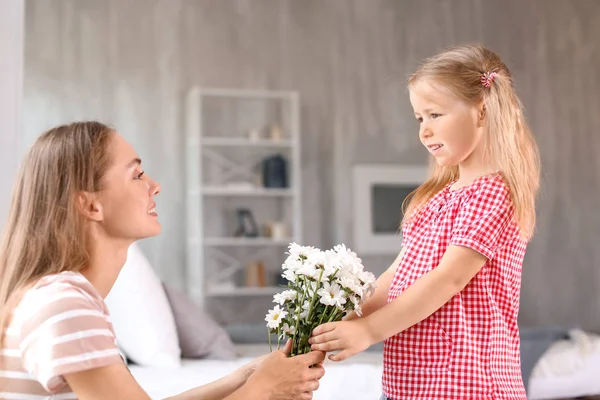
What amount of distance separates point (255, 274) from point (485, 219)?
17.8ft

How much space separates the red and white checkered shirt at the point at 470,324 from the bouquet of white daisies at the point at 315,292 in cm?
17

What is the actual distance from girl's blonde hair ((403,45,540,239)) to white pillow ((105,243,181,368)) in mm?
1763

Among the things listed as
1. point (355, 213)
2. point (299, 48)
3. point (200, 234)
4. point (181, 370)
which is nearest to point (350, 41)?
point (299, 48)

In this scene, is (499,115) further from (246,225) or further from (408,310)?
(246,225)

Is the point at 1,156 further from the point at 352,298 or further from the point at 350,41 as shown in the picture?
the point at 350,41

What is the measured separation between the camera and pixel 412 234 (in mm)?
1893

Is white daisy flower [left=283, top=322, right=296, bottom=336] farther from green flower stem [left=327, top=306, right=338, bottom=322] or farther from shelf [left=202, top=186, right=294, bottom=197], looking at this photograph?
shelf [left=202, top=186, right=294, bottom=197]

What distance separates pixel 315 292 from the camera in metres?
1.65

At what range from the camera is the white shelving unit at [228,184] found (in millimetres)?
6867

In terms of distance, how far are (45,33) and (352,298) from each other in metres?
6.03

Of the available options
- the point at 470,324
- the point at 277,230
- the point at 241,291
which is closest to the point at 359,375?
the point at 470,324

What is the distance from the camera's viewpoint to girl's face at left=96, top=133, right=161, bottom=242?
1503mm

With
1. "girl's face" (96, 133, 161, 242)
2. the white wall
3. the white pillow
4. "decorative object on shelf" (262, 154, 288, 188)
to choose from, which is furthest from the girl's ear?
"decorative object on shelf" (262, 154, 288, 188)

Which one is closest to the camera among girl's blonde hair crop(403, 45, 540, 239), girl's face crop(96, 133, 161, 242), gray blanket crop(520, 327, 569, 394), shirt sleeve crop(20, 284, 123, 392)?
shirt sleeve crop(20, 284, 123, 392)
